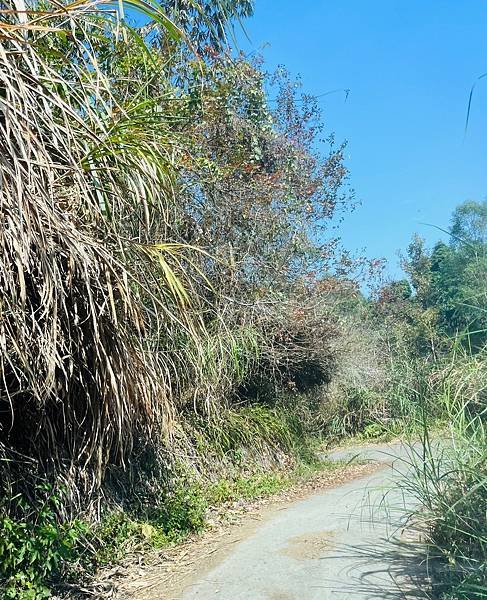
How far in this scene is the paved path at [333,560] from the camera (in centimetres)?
489

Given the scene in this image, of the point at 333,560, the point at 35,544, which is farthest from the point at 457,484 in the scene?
the point at 35,544

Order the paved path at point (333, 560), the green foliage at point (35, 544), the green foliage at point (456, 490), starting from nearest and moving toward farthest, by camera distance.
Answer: the green foliage at point (456, 490) → the paved path at point (333, 560) → the green foliage at point (35, 544)

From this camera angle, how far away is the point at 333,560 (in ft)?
18.7

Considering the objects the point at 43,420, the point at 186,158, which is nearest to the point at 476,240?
the point at 43,420

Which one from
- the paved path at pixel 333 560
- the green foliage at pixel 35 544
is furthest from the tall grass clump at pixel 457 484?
the green foliage at pixel 35 544

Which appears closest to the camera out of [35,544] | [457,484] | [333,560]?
[457,484]

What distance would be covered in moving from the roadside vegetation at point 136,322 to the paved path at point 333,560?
0.44 m

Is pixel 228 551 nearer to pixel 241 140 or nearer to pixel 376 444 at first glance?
pixel 241 140

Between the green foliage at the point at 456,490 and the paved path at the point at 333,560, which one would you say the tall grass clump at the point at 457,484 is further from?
the paved path at the point at 333,560

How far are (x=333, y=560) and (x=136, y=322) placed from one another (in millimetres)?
2835

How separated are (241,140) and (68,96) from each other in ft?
21.4

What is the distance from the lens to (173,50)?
392 inches

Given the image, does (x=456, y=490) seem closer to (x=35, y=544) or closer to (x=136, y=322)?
(x=136, y=322)

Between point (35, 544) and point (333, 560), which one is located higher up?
point (35, 544)
